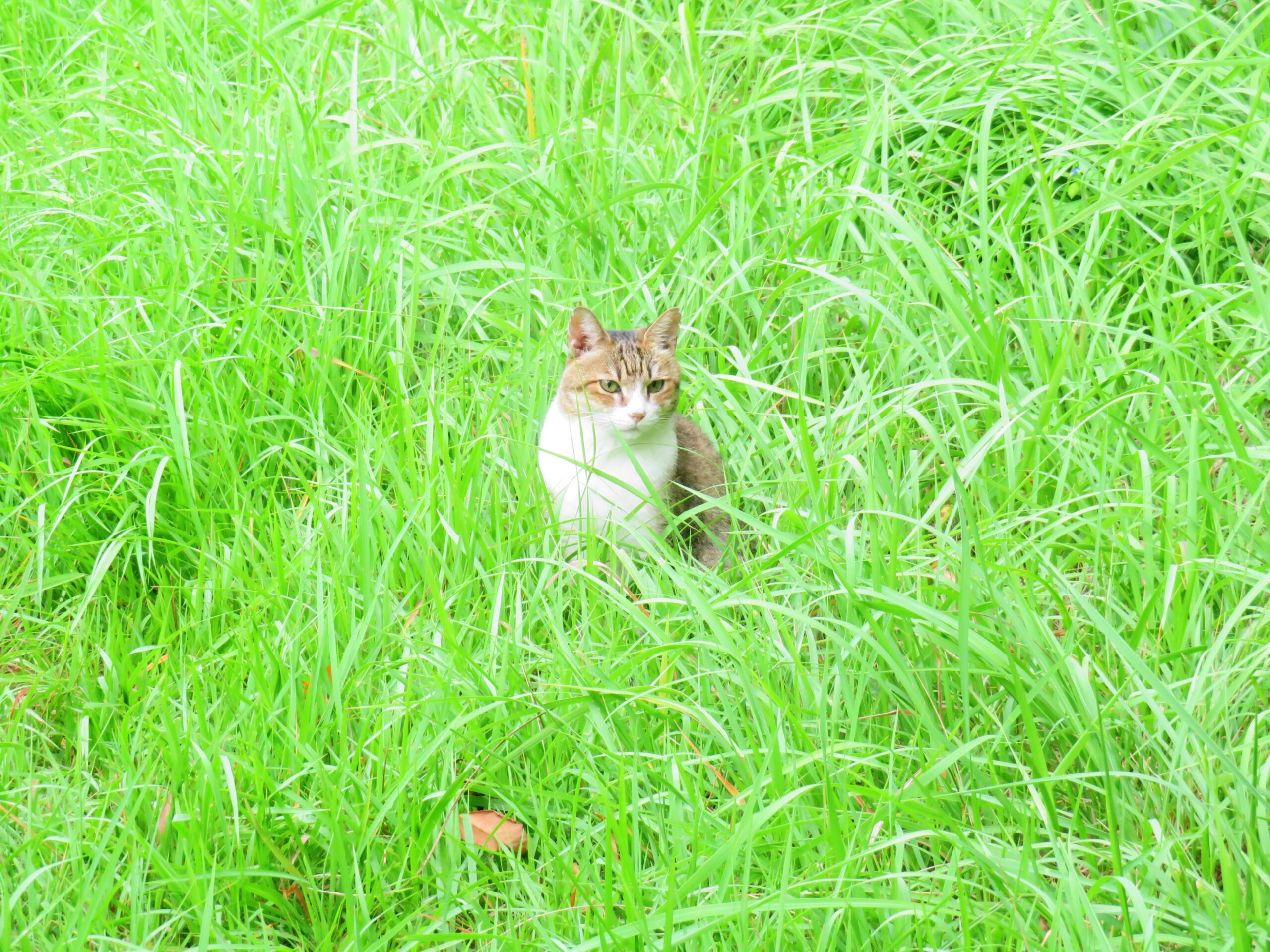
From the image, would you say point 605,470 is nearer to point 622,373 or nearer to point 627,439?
point 627,439

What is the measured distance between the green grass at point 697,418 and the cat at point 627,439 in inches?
4.6

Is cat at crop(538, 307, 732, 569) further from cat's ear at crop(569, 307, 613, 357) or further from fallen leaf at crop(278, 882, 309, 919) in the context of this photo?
fallen leaf at crop(278, 882, 309, 919)

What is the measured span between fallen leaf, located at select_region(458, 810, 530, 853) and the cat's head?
3.94 feet

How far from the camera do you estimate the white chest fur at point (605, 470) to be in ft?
10.7

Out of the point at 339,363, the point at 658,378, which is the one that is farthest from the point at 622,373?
the point at 339,363

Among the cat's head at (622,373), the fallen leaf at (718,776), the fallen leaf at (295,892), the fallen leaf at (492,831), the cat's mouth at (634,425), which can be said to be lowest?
the fallen leaf at (295,892)

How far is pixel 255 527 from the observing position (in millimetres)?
3148

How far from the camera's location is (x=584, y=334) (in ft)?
11.1

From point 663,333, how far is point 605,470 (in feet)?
1.35

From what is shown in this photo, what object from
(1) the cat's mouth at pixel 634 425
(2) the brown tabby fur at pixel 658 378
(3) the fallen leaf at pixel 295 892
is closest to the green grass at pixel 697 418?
(3) the fallen leaf at pixel 295 892

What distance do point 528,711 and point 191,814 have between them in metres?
0.65

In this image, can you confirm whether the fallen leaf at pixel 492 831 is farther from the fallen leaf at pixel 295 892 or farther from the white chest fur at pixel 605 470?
the white chest fur at pixel 605 470

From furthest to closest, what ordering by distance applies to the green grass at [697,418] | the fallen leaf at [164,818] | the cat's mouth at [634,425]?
the cat's mouth at [634,425]
the fallen leaf at [164,818]
the green grass at [697,418]

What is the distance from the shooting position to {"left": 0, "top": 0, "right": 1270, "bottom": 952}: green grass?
221 cm
